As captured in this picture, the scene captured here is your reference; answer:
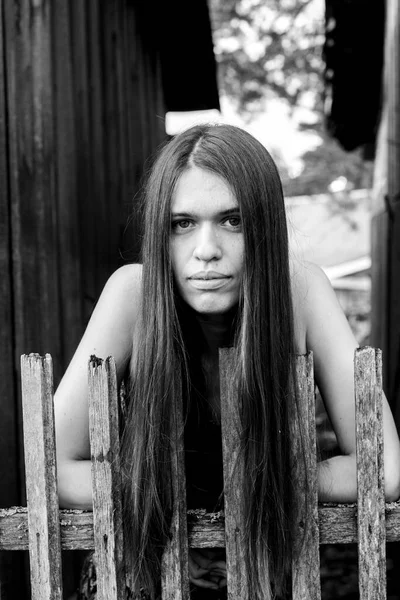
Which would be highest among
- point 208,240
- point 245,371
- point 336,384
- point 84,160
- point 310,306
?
point 84,160

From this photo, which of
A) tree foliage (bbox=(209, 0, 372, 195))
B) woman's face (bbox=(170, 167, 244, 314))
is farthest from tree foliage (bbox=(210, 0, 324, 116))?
woman's face (bbox=(170, 167, 244, 314))

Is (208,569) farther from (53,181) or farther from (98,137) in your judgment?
(98,137)

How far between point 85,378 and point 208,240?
23.0 inches

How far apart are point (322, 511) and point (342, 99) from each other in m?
7.20

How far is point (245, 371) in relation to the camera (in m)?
1.61

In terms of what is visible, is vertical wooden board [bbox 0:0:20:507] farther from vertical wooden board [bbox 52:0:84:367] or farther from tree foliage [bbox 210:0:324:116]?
tree foliage [bbox 210:0:324:116]

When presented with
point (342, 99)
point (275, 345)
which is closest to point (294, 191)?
point (342, 99)

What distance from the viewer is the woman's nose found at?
1666 millimetres

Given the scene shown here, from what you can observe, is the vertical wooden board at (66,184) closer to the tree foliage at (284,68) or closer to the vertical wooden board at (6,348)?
the vertical wooden board at (6,348)

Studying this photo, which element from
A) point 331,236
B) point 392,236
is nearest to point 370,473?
point 392,236

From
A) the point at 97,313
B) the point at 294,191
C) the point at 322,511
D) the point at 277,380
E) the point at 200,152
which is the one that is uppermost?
the point at 294,191

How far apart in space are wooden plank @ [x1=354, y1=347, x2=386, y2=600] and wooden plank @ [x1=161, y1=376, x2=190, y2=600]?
0.44m

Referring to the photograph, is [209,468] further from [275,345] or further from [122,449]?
[275,345]

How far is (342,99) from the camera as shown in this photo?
807 centimetres
